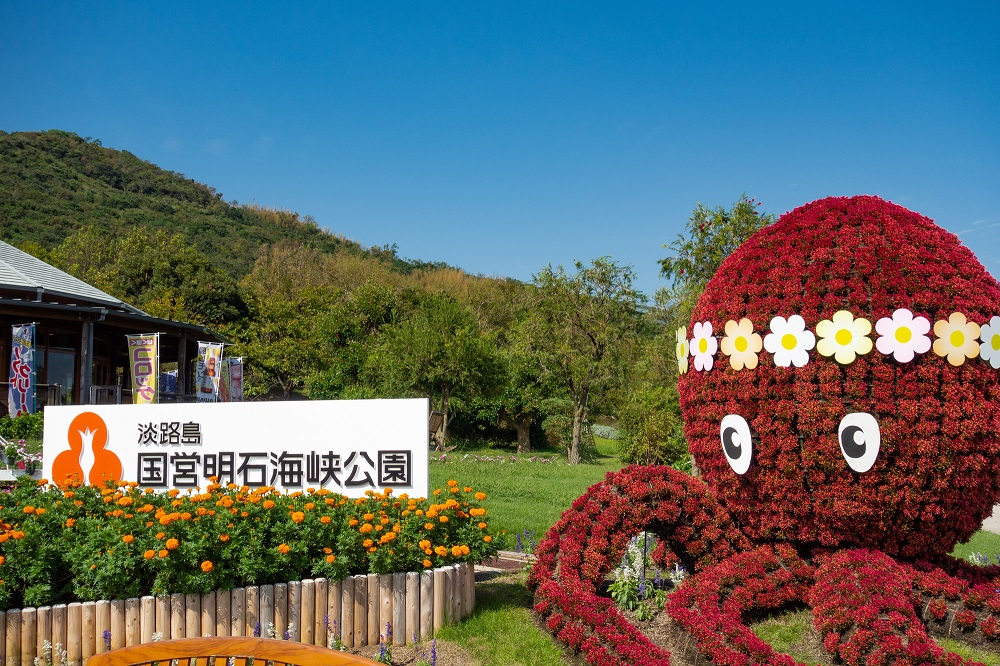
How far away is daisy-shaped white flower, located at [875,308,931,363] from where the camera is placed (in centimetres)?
437

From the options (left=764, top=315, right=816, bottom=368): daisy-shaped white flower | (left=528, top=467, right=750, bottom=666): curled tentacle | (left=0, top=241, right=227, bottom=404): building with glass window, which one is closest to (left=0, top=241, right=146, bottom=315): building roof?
(left=0, top=241, right=227, bottom=404): building with glass window

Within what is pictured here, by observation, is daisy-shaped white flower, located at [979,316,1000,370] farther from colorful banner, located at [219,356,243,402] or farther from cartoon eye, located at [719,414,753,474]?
colorful banner, located at [219,356,243,402]

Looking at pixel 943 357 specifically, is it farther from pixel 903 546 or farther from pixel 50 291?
pixel 50 291

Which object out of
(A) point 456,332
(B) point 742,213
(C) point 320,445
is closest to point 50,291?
(A) point 456,332

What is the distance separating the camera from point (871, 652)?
384 centimetres

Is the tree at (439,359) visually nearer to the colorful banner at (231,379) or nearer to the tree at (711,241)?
the colorful banner at (231,379)

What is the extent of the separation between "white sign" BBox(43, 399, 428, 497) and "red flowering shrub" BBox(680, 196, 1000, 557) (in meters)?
2.95

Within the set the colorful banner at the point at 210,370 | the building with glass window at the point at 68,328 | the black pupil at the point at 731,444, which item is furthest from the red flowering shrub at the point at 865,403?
the building with glass window at the point at 68,328

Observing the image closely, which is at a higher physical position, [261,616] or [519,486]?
[261,616]

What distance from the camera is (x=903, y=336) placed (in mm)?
4387

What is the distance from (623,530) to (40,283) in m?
20.9

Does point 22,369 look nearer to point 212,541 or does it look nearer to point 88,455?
point 88,455

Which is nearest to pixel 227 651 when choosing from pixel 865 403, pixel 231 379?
pixel 865 403

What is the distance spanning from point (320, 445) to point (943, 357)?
5.30 metres
